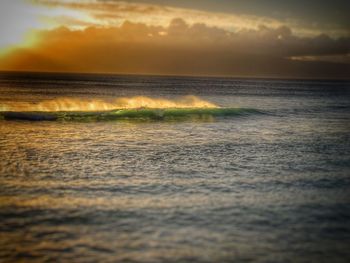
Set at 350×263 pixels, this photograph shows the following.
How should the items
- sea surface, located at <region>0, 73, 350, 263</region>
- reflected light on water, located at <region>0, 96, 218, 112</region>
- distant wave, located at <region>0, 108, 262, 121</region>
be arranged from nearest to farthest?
sea surface, located at <region>0, 73, 350, 263</region> → distant wave, located at <region>0, 108, 262, 121</region> → reflected light on water, located at <region>0, 96, 218, 112</region>

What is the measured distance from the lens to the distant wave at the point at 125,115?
45894mm

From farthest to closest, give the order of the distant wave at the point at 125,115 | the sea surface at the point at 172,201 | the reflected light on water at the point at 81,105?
the reflected light on water at the point at 81,105 < the distant wave at the point at 125,115 < the sea surface at the point at 172,201

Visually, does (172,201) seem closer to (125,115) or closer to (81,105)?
(125,115)

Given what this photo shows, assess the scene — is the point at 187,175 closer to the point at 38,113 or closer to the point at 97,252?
the point at 97,252

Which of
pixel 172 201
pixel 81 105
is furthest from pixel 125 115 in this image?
pixel 172 201

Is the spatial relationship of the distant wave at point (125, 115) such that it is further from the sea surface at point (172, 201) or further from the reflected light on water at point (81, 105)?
the sea surface at point (172, 201)

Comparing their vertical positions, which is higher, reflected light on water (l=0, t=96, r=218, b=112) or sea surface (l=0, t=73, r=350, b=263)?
reflected light on water (l=0, t=96, r=218, b=112)

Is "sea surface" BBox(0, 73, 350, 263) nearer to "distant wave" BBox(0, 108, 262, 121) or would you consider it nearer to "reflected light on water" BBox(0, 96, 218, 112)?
"distant wave" BBox(0, 108, 262, 121)

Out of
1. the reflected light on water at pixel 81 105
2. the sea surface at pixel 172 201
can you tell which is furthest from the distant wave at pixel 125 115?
the sea surface at pixel 172 201

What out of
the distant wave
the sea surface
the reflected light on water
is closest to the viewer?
the sea surface

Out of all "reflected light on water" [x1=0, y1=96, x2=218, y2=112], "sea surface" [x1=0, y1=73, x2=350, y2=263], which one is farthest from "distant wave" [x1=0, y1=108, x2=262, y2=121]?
"sea surface" [x1=0, y1=73, x2=350, y2=263]

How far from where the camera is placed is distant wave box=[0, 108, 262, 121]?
1807 inches

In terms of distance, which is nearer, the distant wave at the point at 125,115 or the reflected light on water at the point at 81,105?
the distant wave at the point at 125,115

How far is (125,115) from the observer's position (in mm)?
48938
